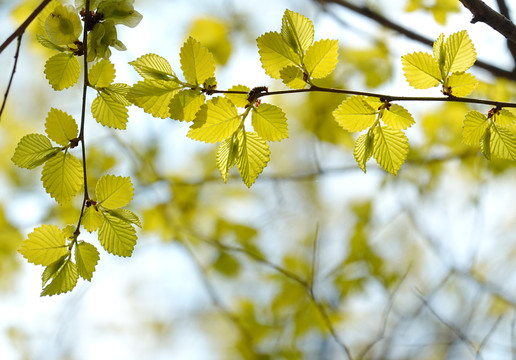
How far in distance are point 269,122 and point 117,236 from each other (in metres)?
0.26

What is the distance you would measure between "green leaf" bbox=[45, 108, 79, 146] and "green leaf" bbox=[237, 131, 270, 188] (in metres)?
0.24

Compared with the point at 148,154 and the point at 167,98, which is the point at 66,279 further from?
the point at 148,154

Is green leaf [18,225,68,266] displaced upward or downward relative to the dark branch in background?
downward

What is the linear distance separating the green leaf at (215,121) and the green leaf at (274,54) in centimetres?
7

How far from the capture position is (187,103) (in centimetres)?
60

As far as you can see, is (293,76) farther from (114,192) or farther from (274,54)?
(114,192)

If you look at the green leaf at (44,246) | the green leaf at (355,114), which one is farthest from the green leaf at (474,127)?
the green leaf at (44,246)

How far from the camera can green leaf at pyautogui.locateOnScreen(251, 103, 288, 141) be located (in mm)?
614

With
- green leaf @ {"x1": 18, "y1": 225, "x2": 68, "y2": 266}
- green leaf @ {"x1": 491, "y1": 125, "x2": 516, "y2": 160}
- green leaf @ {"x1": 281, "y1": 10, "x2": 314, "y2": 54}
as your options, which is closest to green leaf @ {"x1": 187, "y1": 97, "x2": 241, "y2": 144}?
green leaf @ {"x1": 281, "y1": 10, "x2": 314, "y2": 54}

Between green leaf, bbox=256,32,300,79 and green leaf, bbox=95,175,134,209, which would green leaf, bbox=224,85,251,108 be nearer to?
green leaf, bbox=256,32,300,79

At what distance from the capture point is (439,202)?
2.43 metres

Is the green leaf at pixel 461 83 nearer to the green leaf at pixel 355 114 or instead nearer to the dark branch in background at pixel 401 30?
the green leaf at pixel 355 114

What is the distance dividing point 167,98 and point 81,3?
20cm

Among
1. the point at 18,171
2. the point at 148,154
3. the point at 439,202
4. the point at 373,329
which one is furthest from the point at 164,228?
the point at 373,329
